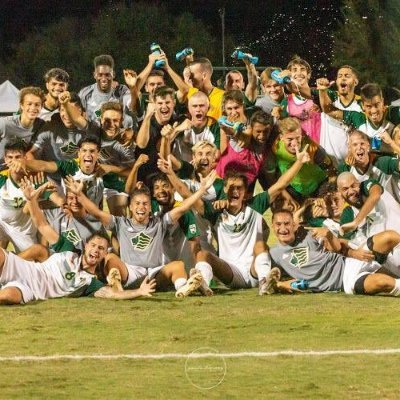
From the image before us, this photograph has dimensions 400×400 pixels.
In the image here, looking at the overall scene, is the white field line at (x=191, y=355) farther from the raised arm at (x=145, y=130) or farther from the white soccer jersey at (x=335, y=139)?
the white soccer jersey at (x=335, y=139)

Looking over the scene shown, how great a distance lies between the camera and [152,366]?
23.2ft

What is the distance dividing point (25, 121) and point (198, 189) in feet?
6.95

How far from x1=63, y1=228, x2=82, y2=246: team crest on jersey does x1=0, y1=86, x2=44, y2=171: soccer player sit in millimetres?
1241

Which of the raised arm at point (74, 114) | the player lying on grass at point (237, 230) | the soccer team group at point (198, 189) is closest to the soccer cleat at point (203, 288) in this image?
the soccer team group at point (198, 189)

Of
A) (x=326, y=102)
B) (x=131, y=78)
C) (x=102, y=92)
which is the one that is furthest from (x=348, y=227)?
(x=102, y=92)

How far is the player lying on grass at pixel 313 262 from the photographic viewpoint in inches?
374

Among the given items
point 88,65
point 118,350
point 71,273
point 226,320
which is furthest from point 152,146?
point 88,65

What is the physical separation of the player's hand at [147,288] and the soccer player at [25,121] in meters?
2.12

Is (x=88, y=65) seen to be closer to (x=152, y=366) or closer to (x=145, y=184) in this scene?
(x=145, y=184)

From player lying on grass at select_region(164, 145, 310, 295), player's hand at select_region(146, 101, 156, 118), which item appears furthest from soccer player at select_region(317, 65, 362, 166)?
player's hand at select_region(146, 101, 156, 118)

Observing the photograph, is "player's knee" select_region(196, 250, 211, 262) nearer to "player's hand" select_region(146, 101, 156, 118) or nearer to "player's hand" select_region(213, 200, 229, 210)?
"player's hand" select_region(213, 200, 229, 210)

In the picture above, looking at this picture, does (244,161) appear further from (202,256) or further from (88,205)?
(88,205)

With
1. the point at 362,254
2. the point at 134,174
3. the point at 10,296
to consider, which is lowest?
the point at 10,296

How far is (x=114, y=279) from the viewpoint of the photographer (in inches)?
367
